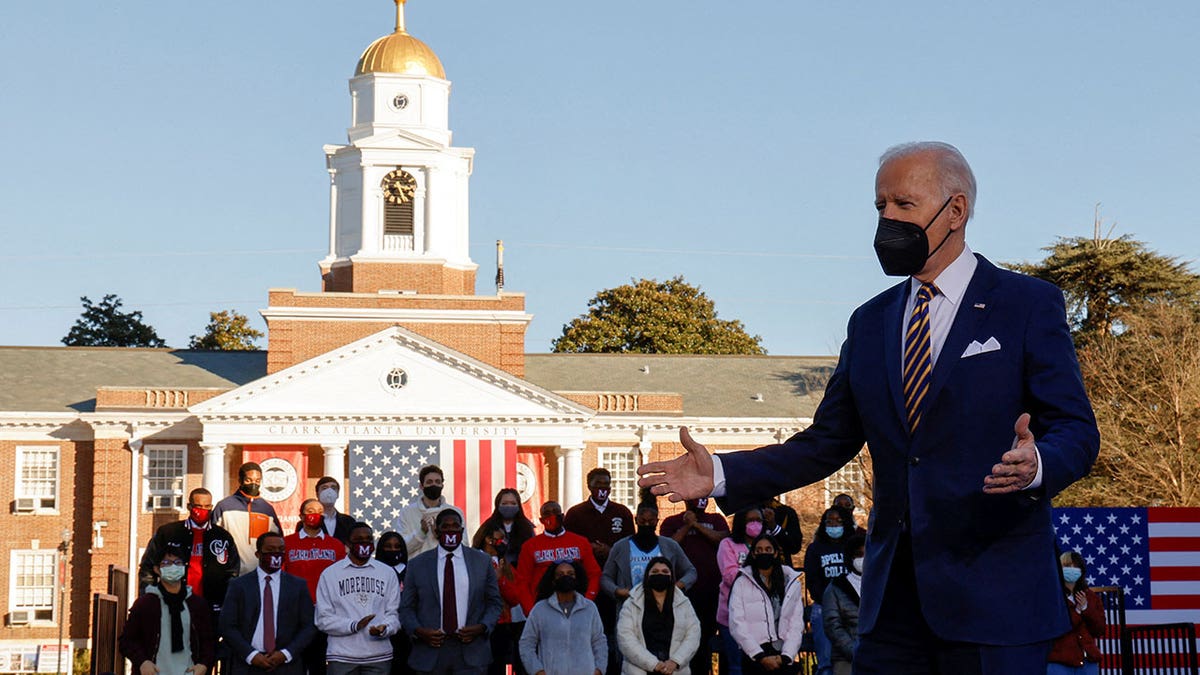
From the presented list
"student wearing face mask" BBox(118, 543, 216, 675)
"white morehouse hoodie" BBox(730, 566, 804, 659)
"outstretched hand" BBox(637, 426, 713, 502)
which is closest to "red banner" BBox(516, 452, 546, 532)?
"white morehouse hoodie" BBox(730, 566, 804, 659)

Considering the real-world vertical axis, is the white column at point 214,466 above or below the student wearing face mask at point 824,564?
above

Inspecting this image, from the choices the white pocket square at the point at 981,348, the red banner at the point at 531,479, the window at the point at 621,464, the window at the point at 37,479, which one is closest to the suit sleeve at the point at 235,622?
the white pocket square at the point at 981,348

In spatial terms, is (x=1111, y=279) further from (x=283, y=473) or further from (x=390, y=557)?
(x=390, y=557)

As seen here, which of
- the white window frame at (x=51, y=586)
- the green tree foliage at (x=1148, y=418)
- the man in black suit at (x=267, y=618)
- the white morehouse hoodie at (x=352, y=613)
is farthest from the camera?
the white window frame at (x=51, y=586)

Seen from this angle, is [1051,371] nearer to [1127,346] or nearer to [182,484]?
[1127,346]

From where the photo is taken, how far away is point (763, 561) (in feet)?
45.4

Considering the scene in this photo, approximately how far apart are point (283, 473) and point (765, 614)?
36923mm

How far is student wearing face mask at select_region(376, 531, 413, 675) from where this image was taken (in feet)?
44.3

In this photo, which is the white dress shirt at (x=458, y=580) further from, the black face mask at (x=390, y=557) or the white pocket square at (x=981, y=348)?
the white pocket square at (x=981, y=348)

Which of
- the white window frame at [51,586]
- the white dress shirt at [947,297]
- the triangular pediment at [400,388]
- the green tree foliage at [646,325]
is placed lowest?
the white window frame at [51,586]

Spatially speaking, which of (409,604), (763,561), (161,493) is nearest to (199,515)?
(409,604)

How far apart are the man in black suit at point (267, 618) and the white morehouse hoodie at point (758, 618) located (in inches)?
150

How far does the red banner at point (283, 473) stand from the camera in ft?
156

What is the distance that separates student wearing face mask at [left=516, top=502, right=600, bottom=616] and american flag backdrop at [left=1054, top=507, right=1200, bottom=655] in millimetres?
5225
